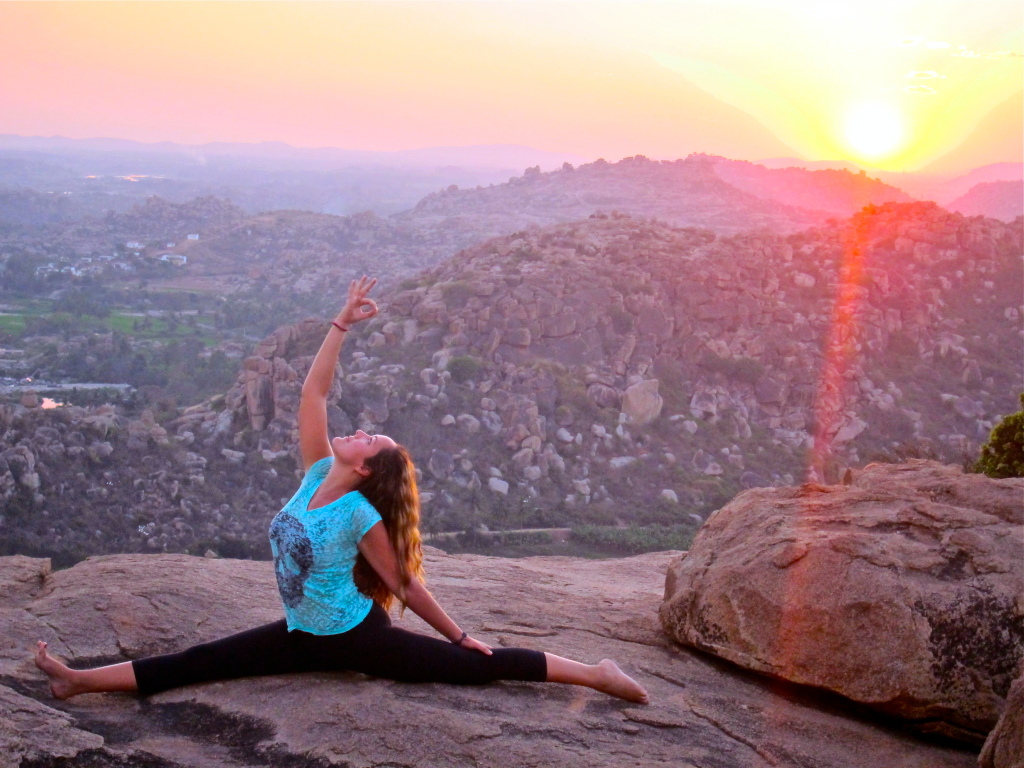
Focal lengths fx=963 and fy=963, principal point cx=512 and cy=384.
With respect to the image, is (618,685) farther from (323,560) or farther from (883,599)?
(323,560)

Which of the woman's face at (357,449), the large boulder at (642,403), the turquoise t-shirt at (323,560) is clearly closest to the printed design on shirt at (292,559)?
the turquoise t-shirt at (323,560)

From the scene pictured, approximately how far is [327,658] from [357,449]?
86 cm

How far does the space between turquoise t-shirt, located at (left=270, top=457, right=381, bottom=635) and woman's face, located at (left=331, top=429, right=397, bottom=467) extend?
5.1 inches

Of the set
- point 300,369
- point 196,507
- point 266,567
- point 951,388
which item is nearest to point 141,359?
point 300,369

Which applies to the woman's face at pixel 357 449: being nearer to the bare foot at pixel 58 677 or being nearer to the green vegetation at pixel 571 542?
the bare foot at pixel 58 677

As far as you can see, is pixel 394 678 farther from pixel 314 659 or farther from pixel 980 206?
pixel 980 206

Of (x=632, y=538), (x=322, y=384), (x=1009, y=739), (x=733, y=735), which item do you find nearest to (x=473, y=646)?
(x=733, y=735)

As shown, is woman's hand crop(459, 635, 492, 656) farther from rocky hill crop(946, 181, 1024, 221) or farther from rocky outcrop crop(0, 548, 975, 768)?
rocky hill crop(946, 181, 1024, 221)

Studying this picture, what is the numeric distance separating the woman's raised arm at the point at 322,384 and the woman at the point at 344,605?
17 centimetres

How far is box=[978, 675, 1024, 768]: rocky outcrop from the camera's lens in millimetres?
3305

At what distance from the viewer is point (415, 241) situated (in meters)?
55.4

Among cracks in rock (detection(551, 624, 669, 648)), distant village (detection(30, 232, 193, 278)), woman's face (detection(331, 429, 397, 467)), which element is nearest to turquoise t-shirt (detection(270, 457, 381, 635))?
woman's face (detection(331, 429, 397, 467))

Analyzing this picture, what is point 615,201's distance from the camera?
2566 inches

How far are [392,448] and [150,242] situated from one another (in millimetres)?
58993
